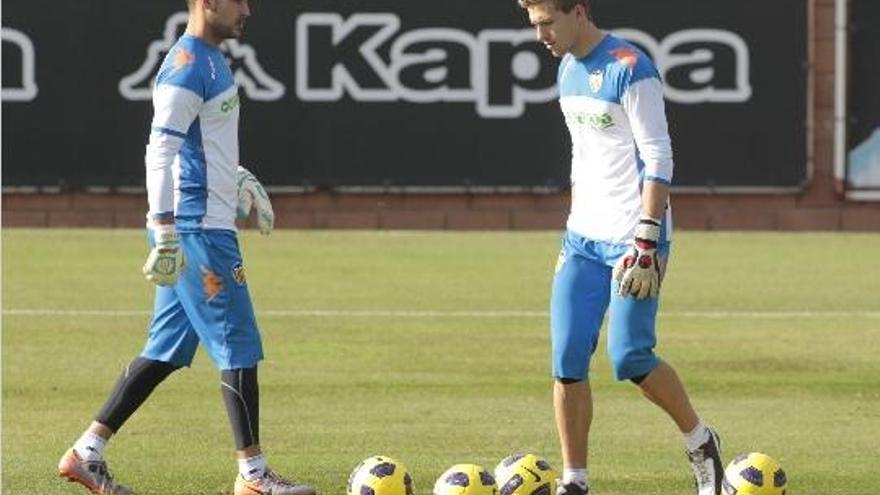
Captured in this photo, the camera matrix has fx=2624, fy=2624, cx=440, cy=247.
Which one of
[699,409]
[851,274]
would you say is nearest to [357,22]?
[851,274]

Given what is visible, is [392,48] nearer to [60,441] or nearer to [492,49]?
[492,49]

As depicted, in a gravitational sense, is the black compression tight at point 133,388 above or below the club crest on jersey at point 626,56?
below

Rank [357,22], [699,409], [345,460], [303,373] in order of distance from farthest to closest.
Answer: [357,22], [303,373], [699,409], [345,460]

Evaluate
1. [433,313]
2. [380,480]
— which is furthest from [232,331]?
[433,313]

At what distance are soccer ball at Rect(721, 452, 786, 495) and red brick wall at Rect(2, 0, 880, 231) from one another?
54.3ft

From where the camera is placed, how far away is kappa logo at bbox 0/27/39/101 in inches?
1053

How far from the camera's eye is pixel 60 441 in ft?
41.7

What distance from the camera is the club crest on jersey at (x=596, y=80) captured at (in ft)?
34.6

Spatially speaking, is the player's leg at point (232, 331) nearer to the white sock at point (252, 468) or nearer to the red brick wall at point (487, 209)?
the white sock at point (252, 468)

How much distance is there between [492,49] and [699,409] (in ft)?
43.0

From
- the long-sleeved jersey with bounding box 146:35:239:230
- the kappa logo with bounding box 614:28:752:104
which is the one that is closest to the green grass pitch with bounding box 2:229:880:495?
the long-sleeved jersey with bounding box 146:35:239:230

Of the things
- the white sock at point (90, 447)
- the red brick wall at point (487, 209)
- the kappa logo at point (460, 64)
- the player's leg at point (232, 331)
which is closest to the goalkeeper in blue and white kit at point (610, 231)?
the player's leg at point (232, 331)

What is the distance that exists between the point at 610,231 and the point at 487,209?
16622 millimetres

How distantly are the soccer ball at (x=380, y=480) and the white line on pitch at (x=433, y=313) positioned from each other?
884 cm
